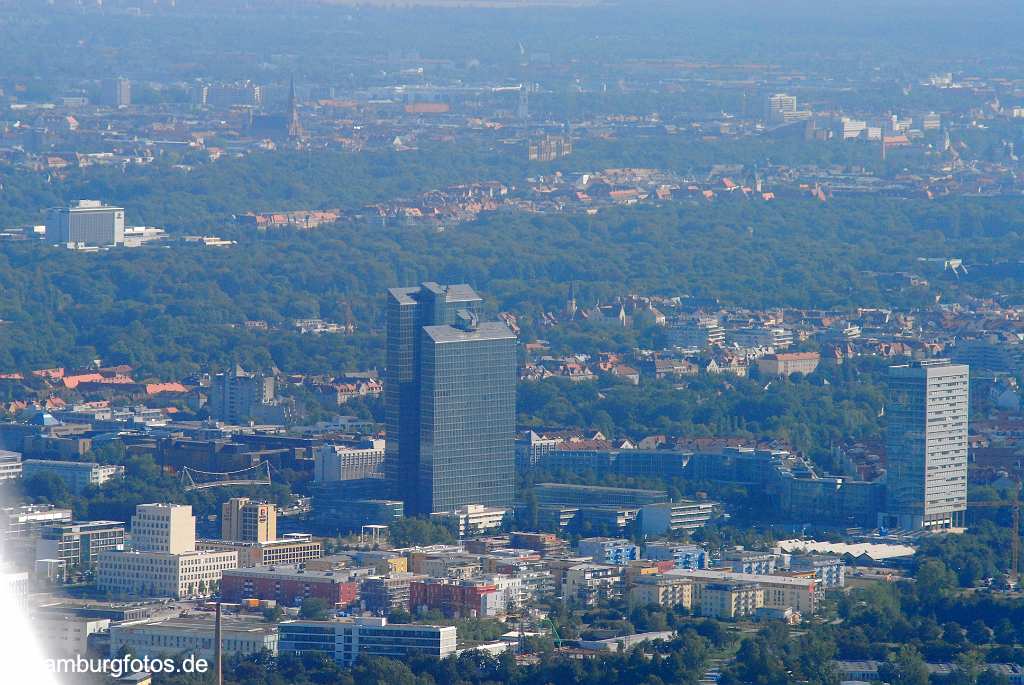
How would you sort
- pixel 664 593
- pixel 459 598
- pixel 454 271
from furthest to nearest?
1. pixel 454 271
2. pixel 664 593
3. pixel 459 598

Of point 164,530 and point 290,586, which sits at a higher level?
point 164,530

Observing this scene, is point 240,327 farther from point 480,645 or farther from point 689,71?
point 689,71

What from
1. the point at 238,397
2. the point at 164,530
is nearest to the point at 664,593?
the point at 164,530

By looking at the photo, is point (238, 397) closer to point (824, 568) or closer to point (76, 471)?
point (76, 471)

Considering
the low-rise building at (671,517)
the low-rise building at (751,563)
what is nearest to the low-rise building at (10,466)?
the low-rise building at (671,517)

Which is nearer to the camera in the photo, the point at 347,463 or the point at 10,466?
the point at 10,466

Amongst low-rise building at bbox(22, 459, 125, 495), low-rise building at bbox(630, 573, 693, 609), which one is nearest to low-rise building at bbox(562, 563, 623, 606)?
low-rise building at bbox(630, 573, 693, 609)

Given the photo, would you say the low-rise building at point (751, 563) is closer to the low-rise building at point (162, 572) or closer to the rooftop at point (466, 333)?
the low-rise building at point (162, 572)
